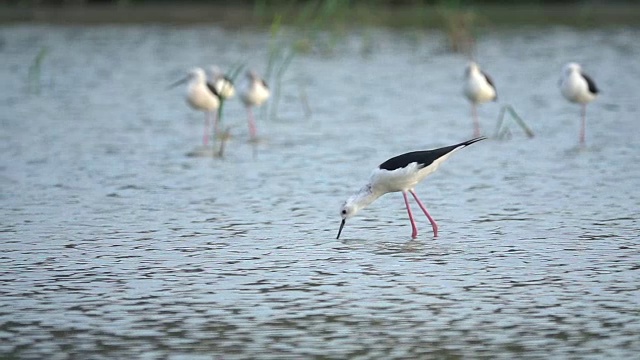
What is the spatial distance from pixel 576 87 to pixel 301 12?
13.3 metres

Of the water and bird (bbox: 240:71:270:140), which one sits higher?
bird (bbox: 240:71:270:140)

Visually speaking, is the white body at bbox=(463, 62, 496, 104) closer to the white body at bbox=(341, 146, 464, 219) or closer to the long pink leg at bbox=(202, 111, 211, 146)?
the long pink leg at bbox=(202, 111, 211, 146)

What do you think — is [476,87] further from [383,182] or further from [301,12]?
[301,12]

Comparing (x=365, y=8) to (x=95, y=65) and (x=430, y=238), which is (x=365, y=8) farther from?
(x=430, y=238)

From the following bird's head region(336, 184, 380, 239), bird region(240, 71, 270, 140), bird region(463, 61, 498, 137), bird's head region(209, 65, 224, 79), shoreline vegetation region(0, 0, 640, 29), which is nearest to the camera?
bird's head region(336, 184, 380, 239)

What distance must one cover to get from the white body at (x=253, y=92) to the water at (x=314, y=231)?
374 millimetres

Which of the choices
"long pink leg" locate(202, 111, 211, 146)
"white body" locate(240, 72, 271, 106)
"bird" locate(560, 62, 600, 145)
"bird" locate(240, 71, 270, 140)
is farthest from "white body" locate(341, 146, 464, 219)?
"white body" locate(240, 72, 271, 106)

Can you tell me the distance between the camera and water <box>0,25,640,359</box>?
630 cm

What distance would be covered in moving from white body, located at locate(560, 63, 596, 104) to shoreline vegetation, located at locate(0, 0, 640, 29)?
37.2 ft

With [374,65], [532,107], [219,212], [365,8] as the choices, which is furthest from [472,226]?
[365,8]

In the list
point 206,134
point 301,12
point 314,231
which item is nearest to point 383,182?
point 314,231

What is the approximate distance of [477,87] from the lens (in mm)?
14383

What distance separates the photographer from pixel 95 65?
21.8 metres

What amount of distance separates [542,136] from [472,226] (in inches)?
191
